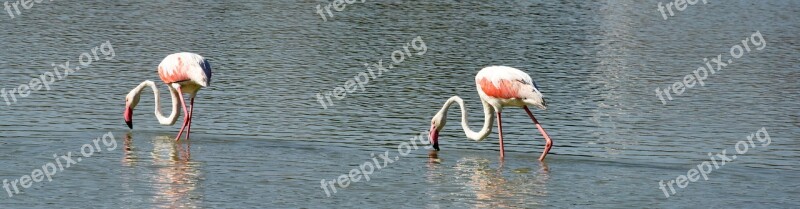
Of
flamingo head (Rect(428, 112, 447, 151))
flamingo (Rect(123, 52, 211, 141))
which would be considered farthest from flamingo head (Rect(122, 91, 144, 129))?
flamingo head (Rect(428, 112, 447, 151))

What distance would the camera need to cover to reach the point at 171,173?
1466 cm

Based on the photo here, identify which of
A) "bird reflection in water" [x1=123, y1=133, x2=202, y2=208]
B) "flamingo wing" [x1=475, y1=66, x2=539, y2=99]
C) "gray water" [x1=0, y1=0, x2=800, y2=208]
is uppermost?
"flamingo wing" [x1=475, y1=66, x2=539, y2=99]

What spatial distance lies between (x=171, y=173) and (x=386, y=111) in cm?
585

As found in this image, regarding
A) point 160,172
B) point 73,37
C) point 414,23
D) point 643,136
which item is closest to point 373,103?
point 643,136

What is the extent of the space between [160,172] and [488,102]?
423 cm

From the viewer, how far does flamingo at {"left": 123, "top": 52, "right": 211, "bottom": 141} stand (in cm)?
1714

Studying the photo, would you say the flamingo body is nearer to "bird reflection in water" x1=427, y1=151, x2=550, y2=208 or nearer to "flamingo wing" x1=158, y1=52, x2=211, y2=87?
"bird reflection in water" x1=427, y1=151, x2=550, y2=208

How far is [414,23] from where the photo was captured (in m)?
33.7

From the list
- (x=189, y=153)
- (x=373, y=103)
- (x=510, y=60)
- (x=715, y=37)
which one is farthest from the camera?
(x=715, y=37)

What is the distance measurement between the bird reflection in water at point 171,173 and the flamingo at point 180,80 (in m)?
0.29

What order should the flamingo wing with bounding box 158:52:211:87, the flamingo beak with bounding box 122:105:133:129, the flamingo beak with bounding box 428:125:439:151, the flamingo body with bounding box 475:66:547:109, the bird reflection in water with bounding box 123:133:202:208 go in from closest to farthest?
the bird reflection in water with bounding box 123:133:202:208 < the flamingo body with bounding box 475:66:547:109 < the flamingo beak with bounding box 428:125:439:151 < the flamingo wing with bounding box 158:52:211:87 < the flamingo beak with bounding box 122:105:133:129

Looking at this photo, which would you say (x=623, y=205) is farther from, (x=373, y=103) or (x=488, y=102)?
(x=373, y=103)

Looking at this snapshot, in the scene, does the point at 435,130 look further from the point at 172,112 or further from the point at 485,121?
the point at 172,112

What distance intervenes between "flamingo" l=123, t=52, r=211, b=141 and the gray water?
25 cm
